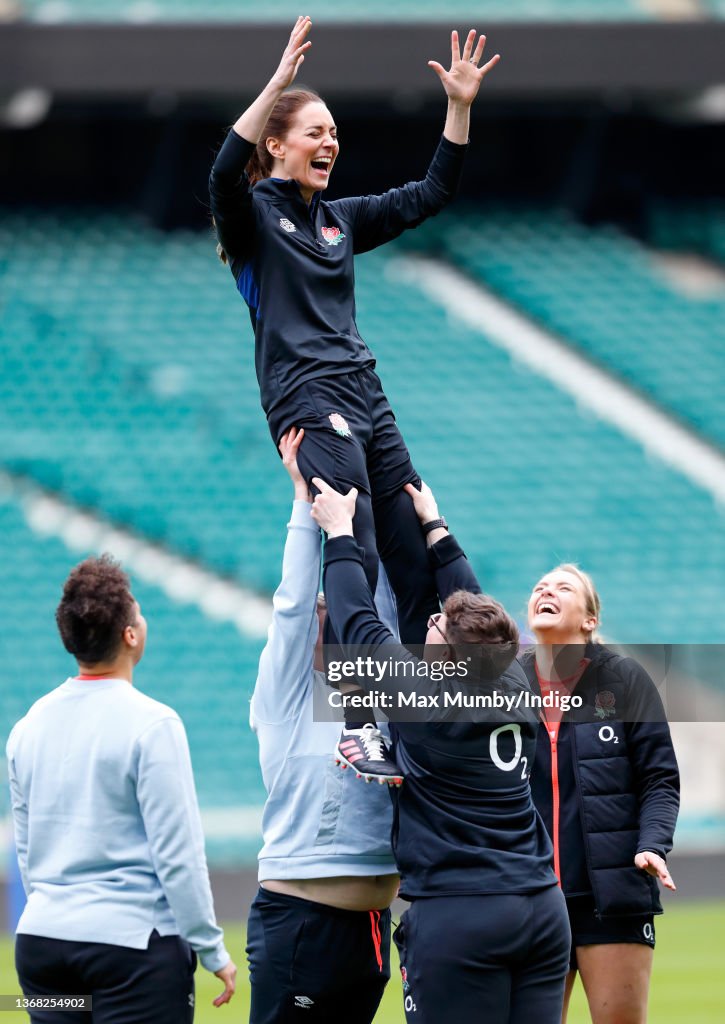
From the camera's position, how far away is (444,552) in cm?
429

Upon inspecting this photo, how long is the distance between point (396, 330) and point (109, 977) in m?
11.2

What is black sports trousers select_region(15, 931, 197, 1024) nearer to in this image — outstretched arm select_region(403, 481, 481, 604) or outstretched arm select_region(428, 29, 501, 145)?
outstretched arm select_region(403, 481, 481, 604)

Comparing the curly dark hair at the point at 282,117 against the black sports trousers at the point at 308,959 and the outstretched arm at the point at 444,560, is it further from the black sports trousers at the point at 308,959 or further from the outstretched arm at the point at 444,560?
the black sports trousers at the point at 308,959

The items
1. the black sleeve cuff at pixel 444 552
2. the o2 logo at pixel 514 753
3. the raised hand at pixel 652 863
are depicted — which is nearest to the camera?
the o2 logo at pixel 514 753

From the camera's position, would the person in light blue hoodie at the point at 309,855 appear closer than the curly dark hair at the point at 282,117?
Yes

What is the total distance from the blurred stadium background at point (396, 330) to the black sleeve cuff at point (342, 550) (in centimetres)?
727

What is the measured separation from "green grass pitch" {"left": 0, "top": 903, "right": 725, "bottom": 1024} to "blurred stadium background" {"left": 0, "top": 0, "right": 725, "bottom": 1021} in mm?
1329

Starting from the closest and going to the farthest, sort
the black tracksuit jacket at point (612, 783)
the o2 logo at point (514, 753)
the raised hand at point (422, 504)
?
the o2 logo at point (514, 753)
the black tracksuit jacket at point (612, 783)
the raised hand at point (422, 504)

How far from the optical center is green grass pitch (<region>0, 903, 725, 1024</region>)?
24.2ft

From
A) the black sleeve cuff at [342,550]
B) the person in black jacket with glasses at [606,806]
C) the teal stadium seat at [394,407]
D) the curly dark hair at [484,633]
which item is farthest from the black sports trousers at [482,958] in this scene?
the teal stadium seat at [394,407]

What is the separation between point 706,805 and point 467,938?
834cm

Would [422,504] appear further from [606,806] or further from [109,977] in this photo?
[109,977]

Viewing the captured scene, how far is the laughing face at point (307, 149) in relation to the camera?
174 inches

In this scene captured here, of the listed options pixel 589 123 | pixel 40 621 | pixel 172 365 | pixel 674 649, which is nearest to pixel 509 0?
pixel 589 123
